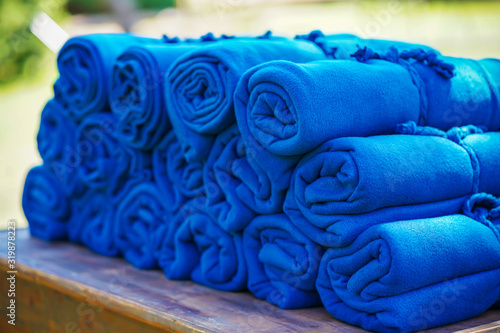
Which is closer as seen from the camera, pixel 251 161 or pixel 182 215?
pixel 251 161

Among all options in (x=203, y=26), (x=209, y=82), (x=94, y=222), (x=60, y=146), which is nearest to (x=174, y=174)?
(x=209, y=82)

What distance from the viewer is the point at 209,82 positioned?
1485 millimetres

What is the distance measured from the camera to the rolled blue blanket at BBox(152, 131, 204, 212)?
159 cm

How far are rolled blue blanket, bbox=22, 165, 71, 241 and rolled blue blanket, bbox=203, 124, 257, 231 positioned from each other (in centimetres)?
67

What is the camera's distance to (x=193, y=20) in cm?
548

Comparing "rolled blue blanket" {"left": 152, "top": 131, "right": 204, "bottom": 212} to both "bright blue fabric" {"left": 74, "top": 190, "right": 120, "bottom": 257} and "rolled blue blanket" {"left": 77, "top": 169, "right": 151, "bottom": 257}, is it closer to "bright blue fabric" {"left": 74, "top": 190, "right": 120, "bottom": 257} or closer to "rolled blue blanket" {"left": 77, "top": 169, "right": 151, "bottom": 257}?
"rolled blue blanket" {"left": 77, "top": 169, "right": 151, "bottom": 257}

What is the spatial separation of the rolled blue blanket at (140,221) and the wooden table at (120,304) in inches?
1.5

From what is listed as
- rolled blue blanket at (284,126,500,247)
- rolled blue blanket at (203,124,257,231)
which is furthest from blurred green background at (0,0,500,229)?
rolled blue blanket at (284,126,500,247)

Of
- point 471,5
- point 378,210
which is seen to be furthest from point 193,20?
point 378,210

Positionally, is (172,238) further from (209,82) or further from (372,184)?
(372,184)

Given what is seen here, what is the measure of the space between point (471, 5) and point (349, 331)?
20.6ft

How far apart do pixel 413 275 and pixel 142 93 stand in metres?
0.84

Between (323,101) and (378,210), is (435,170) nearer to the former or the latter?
(378,210)

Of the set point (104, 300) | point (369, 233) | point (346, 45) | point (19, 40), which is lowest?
point (104, 300)
